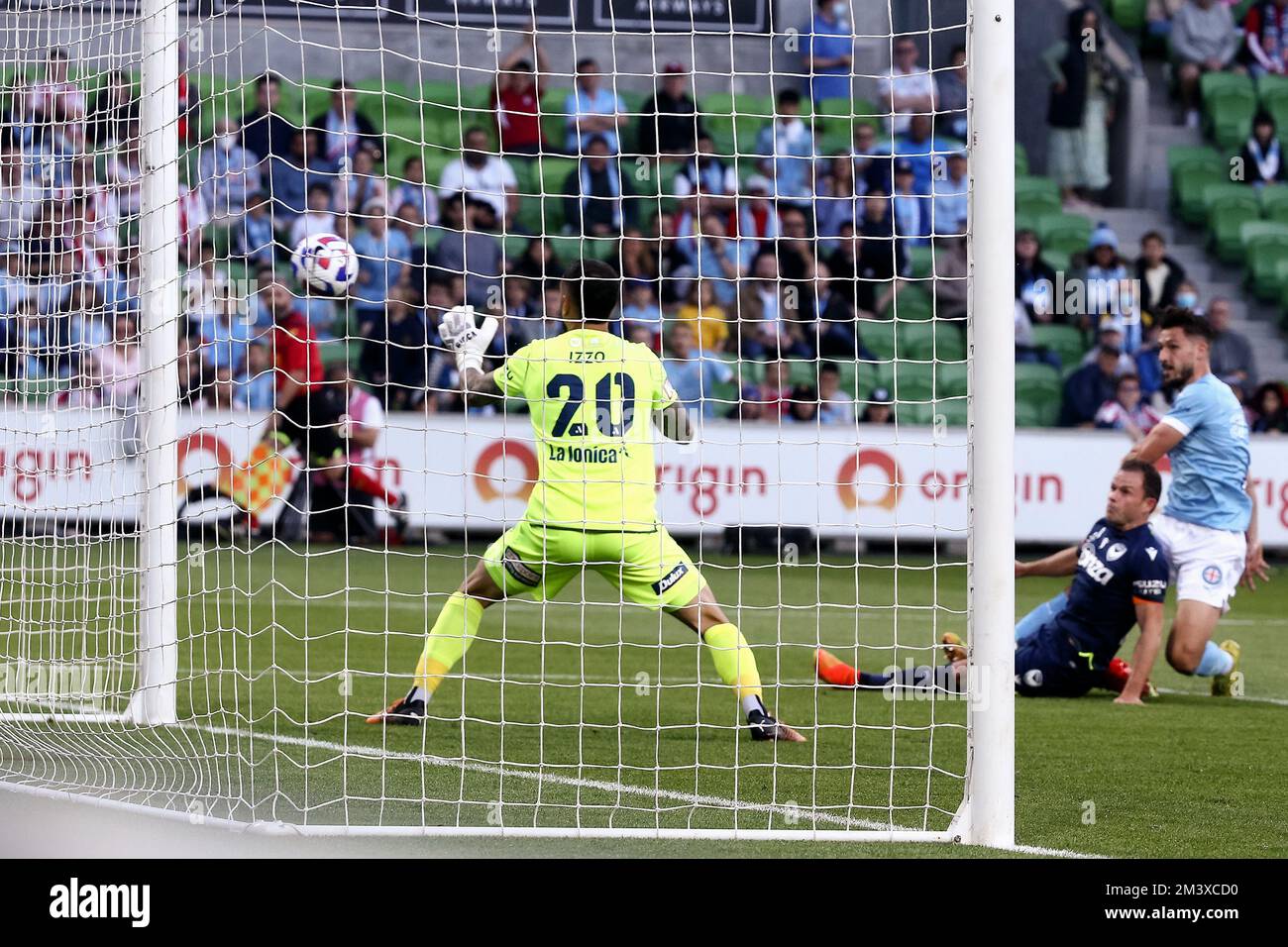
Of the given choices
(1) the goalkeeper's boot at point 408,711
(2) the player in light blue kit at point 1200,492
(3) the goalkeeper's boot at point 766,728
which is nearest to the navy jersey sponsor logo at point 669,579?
(3) the goalkeeper's boot at point 766,728

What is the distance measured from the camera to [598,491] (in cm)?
698

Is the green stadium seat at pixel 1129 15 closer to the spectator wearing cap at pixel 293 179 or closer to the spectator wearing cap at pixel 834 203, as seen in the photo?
the spectator wearing cap at pixel 834 203

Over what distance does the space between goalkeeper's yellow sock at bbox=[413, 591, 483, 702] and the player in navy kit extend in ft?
Answer: 6.57

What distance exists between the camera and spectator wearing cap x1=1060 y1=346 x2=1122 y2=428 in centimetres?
1755

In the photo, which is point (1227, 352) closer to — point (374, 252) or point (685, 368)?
point (685, 368)

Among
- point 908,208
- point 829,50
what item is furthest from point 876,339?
point 829,50

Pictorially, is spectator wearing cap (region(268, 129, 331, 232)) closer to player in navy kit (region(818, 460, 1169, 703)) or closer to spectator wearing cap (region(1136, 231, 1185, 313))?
player in navy kit (region(818, 460, 1169, 703))

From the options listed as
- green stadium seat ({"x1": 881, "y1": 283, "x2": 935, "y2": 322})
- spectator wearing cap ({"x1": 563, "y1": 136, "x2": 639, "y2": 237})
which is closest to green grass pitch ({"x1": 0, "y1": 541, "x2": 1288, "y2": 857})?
spectator wearing cap ({"x1": 563, "y1": 136, "x2": 639, "y2": 237})

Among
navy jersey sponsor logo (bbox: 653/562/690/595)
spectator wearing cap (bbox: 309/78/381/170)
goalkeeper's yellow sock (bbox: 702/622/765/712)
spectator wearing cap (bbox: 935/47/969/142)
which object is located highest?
spectator wearing cap (bbox: 935/47/969/142)

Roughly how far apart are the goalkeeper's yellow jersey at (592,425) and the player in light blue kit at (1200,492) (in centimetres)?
294

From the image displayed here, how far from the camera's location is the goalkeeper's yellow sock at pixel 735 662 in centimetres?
696

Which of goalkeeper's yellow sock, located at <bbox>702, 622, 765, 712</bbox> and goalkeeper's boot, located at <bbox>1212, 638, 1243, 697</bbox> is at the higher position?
goalkeeper's yellow sock, located at <bbox>702, 622, 765, 712</bbox>

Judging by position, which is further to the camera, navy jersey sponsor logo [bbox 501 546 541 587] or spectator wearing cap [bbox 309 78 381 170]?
spectator wearing cap [bbox 309 78 381 170]
